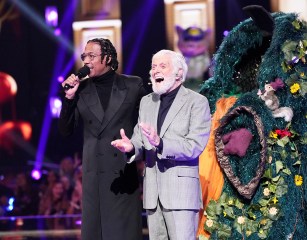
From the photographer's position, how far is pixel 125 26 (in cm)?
984

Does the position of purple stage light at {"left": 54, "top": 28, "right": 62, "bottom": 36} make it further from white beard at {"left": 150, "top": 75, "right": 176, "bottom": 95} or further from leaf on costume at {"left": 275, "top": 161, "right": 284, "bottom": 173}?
white beard at {"left": 150, "top": 75, "right": 176, "bottom": 95}

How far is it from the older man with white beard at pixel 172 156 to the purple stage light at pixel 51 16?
6.76 meters

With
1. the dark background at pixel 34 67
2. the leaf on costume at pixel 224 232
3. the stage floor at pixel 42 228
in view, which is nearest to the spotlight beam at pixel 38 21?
the dark background at pixel 34 67

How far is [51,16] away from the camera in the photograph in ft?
33.6

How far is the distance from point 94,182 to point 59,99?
21.2 ft

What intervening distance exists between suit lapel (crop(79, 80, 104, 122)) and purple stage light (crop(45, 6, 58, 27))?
6284mm

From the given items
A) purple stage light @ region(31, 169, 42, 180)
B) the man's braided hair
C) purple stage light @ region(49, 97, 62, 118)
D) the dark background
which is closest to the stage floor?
purple stage light @ region(31, 169, 42, 180)

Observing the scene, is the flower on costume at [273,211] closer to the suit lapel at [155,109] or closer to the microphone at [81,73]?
the suit lapel at [155,109]

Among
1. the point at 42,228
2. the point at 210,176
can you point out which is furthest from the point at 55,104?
the point at 210,176

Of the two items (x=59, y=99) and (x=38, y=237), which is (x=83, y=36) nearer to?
(x=59, y=99)

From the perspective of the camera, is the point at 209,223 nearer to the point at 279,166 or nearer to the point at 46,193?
the point at 279,166

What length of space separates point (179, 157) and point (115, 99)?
2.26ft

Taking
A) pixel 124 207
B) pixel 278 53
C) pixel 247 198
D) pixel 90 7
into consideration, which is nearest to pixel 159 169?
pixel 124 207

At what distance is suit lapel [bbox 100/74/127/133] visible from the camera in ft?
13.1
